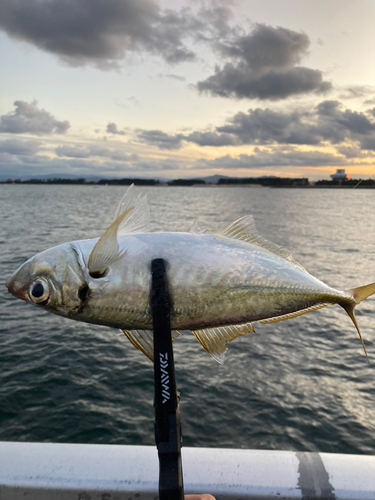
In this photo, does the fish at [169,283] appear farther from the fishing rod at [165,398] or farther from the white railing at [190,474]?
the white railing at [190,474]

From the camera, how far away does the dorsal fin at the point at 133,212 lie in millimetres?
1560

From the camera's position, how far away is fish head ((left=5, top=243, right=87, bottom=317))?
4.66 feet

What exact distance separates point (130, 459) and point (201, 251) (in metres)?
3.32

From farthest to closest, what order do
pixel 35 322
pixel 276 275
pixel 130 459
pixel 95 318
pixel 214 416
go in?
pixel 35 322 → pixel 214 416 → pixel 130 459 → pixel 276 275 → pixel 95 318

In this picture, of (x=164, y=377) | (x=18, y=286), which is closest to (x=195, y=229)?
(x=164, y=377)

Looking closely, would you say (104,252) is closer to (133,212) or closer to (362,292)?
(133,212)

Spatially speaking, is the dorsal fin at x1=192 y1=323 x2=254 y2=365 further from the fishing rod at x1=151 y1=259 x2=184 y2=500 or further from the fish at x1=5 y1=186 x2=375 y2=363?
the fishing rod at x1=151 y1=259 x2=184 y2=500

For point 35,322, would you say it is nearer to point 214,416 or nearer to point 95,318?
point 214,416

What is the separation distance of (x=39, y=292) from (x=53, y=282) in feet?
0.20

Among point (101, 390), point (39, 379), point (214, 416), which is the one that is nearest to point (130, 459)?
point (214, 416)

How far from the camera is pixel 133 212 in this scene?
63.1 inches

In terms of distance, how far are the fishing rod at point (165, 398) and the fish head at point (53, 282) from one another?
29 cm

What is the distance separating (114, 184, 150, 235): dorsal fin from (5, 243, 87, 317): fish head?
250 millimetres

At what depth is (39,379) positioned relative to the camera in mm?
12258
